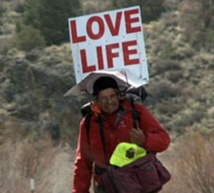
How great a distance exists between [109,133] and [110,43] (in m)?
1.68

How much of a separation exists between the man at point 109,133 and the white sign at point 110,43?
1.33m

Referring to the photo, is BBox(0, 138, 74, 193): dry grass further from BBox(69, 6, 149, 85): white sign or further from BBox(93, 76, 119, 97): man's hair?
BBox(93, 76, 119, 97): man's hair

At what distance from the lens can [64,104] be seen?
31797 millimetres

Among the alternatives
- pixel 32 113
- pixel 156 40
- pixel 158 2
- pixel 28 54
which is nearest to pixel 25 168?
pixel 32 113

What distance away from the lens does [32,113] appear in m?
32.9

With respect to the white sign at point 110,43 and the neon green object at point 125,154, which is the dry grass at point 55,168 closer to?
the white sign at point 110,43

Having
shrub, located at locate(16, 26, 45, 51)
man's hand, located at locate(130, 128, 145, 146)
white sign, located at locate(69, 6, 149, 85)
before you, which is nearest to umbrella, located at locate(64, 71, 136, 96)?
man's hand, located at locate(130, 128, 145, 146)

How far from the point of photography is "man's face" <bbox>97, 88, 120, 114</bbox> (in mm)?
6227

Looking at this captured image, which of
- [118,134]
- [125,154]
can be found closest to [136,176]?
[125,154]

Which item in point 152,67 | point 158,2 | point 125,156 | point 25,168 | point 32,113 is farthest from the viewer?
point 158,2

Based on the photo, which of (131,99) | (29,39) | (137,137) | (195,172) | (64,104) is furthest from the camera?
(29,39)

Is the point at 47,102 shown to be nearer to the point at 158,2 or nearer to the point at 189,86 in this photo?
the point at 189,86

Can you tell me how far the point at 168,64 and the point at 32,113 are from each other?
36.5 ft

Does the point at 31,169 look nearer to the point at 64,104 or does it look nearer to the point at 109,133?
the point at 109,133
